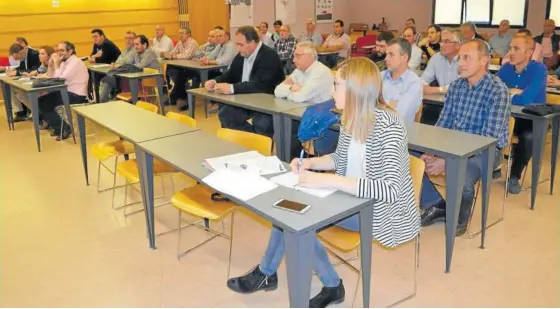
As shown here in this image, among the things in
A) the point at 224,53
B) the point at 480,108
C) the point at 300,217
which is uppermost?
the point at 224,53

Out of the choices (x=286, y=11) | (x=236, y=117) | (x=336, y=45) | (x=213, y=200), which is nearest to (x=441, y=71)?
(x=236, y=117)

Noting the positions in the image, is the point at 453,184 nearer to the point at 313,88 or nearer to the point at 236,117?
→ the point at 313,88

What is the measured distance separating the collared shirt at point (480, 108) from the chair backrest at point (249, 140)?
1.38 m

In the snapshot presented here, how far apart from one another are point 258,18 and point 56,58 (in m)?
5.97

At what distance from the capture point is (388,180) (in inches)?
85.2

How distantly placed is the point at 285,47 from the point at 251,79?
459 centimetres

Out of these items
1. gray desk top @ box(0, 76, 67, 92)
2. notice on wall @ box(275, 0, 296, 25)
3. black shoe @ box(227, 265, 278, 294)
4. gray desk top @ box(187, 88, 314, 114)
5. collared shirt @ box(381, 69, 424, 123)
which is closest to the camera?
black shoe @ box(227, 265, 278, 294)

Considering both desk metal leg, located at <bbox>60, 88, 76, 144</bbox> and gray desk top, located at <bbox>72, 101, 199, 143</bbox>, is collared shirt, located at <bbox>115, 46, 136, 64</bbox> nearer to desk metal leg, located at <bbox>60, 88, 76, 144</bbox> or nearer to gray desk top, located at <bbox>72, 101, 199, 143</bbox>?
desk metal leg, located at <bbox>60, 88, 76, 144</bbox>

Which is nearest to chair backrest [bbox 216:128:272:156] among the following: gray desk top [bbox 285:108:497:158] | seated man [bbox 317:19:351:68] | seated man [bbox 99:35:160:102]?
gray desk top [bbox 285:108:497:158]

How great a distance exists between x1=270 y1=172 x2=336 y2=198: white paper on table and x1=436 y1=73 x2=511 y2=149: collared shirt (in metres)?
1.55

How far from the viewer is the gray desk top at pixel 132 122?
11.0ft

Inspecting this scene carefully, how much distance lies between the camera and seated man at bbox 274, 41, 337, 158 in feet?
13.7

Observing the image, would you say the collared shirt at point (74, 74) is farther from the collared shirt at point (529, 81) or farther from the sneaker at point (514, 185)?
the sneaker at point (514, 185)

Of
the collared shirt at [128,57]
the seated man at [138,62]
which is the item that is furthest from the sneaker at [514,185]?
the collared shirt at [128,57]
